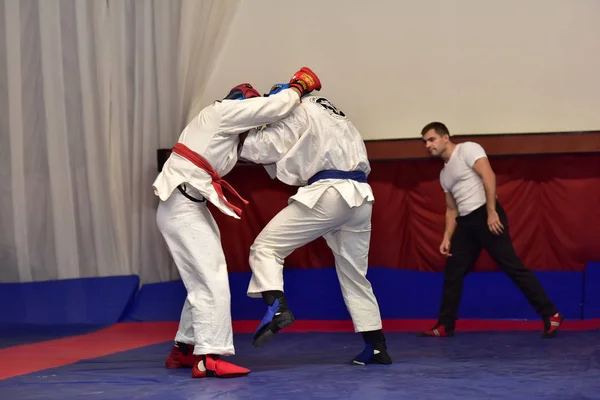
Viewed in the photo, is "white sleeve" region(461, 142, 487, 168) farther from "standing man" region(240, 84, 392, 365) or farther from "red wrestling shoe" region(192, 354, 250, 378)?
"red wrestling shoe" region(192, 354, 250, 378)

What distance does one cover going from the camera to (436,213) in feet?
20.5

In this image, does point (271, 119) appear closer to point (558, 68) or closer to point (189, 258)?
point (189, 258)

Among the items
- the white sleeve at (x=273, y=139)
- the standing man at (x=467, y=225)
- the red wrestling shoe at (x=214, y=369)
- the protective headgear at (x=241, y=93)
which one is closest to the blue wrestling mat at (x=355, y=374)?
the red wrestling shoe at (x=214, y=369)

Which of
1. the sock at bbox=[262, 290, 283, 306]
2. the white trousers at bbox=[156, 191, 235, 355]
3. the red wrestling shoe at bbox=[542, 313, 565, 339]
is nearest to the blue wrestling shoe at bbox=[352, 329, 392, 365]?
the sock at bbox=[262, 290, 283, 306]

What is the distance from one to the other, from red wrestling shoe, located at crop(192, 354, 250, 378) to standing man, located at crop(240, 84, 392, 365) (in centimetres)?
38

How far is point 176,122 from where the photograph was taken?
669cm

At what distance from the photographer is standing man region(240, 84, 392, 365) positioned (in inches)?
167

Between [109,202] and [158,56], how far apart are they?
49.4 inches

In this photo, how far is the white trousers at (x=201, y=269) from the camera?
3988mm

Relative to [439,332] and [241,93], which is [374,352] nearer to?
[439,332]

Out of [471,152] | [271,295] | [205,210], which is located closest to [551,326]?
[471,152]

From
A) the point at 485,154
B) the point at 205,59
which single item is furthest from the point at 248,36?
the point at 485,154

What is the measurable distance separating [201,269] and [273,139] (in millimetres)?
772

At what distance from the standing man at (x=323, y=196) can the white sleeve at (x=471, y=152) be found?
1372 mm
